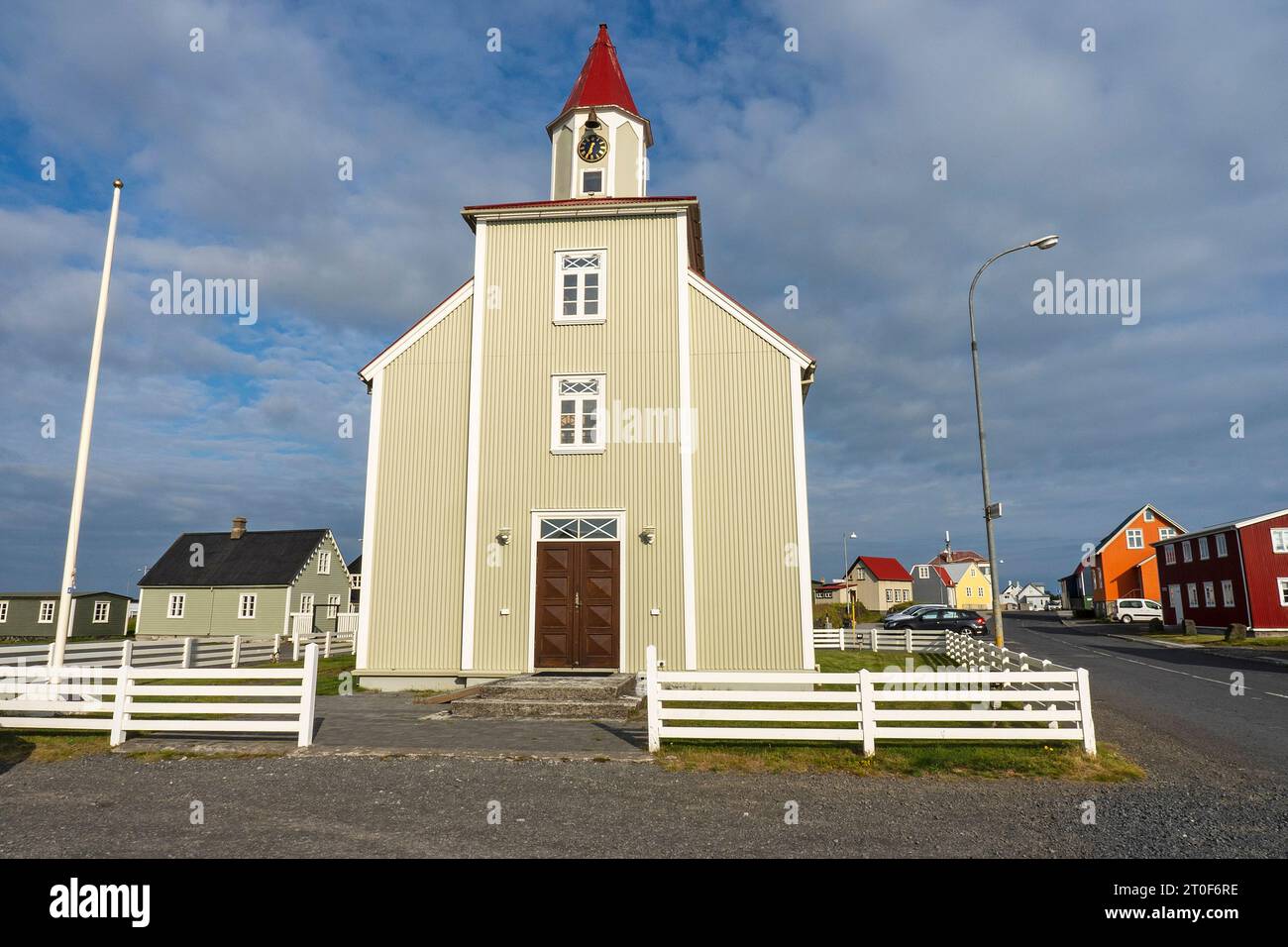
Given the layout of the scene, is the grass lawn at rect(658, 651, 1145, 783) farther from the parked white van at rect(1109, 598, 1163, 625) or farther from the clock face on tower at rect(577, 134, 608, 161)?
the parked white van at rect(1109, 598, 1163, 625)

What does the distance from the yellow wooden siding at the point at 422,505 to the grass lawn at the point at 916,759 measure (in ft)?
25.6

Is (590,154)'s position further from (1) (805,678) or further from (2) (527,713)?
(1) (805,678)

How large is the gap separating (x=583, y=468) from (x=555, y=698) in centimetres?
513

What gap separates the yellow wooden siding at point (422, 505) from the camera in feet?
52.9

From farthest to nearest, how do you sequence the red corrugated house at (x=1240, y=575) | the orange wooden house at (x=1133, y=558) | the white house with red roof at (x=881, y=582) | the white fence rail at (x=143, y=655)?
the white house with red roof at (x=881, y=582) → the orange wooden house at (x=1133, y=558) → the red corrugated house at (x=1240, y=575) → the white fence rail at (x=143, y=655)

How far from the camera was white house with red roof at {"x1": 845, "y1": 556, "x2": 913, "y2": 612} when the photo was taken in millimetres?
84625

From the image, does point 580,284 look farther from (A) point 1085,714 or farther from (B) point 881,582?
(B) point 881,582

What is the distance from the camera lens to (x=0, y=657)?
18969 millimetres

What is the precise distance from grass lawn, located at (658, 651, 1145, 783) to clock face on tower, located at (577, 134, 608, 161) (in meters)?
15.3

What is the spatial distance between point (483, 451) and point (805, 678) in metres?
9.67

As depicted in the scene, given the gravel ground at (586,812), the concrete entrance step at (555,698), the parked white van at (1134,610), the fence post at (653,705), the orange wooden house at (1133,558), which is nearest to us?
the gravel ground at (586,812)

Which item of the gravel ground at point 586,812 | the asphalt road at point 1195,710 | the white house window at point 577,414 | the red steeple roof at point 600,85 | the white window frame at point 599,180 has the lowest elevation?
the asphalt road at point 1195,710

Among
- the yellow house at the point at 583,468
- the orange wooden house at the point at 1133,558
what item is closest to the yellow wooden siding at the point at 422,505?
the yellow house at the point at 583,468

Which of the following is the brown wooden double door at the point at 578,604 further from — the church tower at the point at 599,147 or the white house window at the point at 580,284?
the church tower at the point at 599,147
